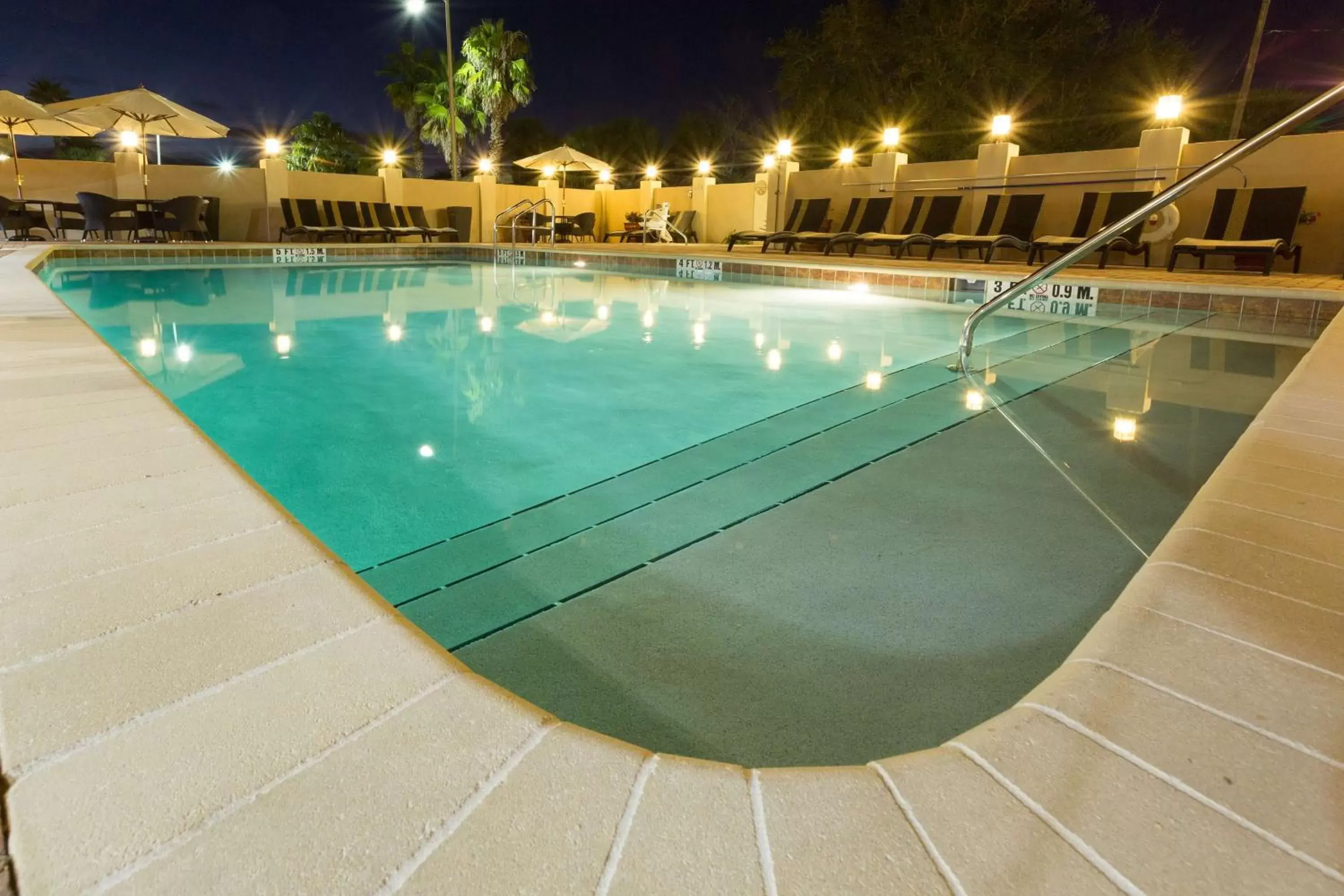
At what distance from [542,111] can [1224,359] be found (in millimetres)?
41157

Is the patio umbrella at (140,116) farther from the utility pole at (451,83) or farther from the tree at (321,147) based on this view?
the tree at (321,147)

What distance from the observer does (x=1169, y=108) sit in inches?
357

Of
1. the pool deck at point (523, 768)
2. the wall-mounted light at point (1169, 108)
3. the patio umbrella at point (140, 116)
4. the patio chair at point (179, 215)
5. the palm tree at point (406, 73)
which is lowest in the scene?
the pool deck at point (523, 768)

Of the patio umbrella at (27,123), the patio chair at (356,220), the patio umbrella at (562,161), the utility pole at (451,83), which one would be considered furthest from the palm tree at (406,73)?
the patio umbrella at (27,123)

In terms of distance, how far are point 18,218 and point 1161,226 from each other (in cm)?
1428

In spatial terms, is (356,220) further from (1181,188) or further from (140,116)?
(1181,188)

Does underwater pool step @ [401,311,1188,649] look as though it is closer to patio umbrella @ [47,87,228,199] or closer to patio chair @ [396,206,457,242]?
patio umbrella @ [47,87,228,199]

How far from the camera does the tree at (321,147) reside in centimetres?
2911

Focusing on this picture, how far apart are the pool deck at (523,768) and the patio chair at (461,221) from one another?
14836 millimetres

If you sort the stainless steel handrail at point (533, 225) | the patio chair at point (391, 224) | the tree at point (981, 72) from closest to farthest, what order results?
the stainless steel handrail at point (533, 225)
the patio chair at point (391, 224)
the tree at point (981, 72)

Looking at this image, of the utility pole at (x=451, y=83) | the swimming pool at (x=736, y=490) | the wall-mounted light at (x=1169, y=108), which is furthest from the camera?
the utility pole at (x=451, y=83)

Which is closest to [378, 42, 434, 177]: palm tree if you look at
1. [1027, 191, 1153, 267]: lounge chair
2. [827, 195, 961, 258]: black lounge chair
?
[827, 195, 961, 258]: black lounge chair

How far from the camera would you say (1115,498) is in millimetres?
2375

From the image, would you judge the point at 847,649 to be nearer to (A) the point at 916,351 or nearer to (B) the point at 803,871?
(B) the point at 803,871
